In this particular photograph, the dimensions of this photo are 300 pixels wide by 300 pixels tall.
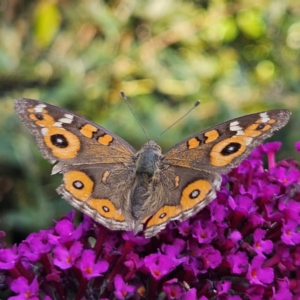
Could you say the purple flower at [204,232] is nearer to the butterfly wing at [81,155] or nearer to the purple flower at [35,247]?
the butterfly wing at [81,155]

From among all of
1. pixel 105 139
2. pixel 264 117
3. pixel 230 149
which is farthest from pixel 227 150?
pixel 105 139

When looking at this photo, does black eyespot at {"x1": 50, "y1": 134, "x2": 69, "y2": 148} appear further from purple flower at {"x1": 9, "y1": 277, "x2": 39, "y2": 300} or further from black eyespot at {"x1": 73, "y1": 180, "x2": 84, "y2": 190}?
purple flower at {"x1": 9, "y1": 277, "x2": 39, "y2": 300}

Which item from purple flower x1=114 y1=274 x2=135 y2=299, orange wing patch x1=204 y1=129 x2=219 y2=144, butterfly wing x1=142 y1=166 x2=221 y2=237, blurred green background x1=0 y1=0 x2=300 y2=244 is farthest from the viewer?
blurred green background x1=0 y1=0 x2=300 y2=244

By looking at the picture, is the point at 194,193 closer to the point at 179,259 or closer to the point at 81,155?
the point at 179,259

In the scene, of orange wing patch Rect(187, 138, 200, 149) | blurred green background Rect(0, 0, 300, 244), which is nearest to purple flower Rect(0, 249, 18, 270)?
orange wing patch Rect(187, 138, 200, 149)

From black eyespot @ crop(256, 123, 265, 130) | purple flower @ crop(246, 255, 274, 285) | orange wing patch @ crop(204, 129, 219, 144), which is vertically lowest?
purple flower @ crop(246, 255, 274, 285)

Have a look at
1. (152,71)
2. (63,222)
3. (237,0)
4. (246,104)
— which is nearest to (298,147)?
(63,222)

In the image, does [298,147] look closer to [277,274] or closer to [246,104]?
[277,274]

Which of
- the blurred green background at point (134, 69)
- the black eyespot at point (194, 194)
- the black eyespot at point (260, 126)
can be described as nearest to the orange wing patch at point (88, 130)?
the black eyespot at point (194, 194)
